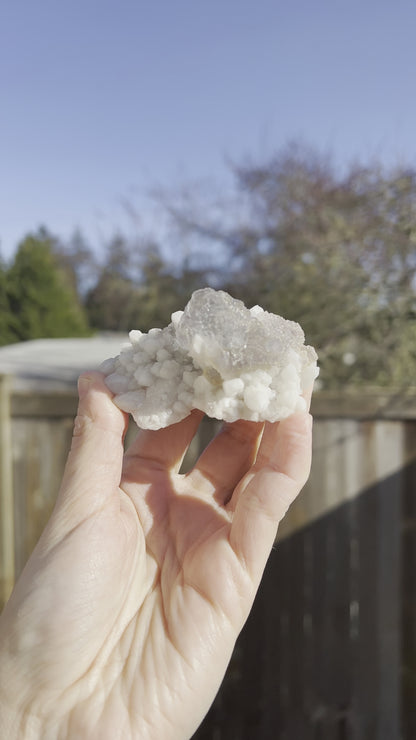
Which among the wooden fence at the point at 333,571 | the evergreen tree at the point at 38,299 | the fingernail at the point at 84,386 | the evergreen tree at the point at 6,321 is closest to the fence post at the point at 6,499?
the wooden fence at the point at 333,571

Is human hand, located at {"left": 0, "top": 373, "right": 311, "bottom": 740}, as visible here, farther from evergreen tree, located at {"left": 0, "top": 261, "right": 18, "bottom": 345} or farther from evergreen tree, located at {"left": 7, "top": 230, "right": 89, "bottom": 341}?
evergreen tree, located at {"left": 7, "top": 230, "right": 89, "bottom": 341}

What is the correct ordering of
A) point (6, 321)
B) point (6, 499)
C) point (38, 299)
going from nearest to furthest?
point (6, 499), point (6, 321), point (38, 299)

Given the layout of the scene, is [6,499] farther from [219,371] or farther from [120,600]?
[219,371]

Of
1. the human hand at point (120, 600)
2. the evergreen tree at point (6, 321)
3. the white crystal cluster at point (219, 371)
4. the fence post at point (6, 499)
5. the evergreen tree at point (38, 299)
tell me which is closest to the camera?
the human hand at point (120, 600)

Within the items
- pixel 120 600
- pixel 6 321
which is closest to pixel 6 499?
pixel 120 600

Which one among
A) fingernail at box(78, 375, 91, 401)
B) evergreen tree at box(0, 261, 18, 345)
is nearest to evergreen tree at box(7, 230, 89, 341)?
evergreen tree at box(0, 261, 18, 345)

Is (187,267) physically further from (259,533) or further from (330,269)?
(259,533)

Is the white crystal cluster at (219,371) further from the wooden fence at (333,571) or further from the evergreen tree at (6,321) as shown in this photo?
the evergreen tree at (6,321)
